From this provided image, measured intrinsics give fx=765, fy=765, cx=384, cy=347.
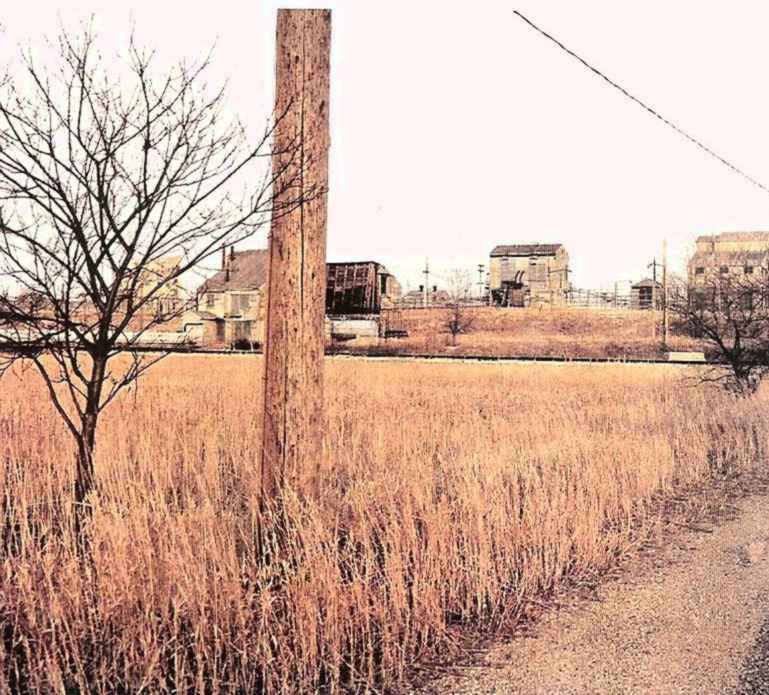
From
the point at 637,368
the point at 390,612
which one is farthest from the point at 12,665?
the point at 637,368

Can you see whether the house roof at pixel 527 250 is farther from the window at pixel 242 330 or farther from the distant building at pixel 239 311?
the window at pixel 242 330

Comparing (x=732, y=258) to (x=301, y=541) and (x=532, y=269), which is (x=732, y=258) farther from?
(x=301, y=541)

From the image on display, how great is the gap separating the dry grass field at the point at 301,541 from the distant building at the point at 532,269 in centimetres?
6611

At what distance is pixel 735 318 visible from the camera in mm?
14102

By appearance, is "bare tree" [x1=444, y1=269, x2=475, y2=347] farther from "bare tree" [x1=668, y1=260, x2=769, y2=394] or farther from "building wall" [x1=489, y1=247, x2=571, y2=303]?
"bare tree" [x1=668, y1=260, x2=769, y2=394]

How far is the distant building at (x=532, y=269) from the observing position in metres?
76.9

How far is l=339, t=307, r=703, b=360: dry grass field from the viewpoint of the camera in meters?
40.7

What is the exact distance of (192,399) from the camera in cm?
1316

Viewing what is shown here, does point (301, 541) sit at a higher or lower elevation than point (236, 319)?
lower

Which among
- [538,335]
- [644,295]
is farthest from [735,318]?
[644,295]

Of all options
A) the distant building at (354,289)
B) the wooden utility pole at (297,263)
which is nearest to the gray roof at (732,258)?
the wooden utility pole at (297,263)

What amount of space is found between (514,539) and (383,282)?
55395 millimetres

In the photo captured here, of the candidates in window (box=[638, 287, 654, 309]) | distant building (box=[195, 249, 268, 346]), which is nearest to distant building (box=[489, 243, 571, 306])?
window (box=[638, 287, 654, 309])

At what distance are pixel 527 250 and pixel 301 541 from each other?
79.5 meters
